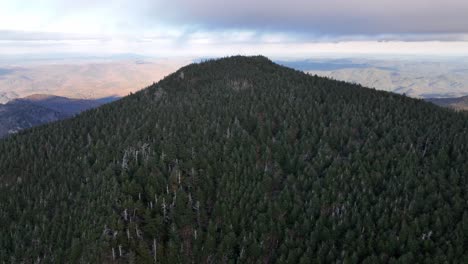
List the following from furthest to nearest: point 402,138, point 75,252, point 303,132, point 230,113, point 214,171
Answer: point 230,113, point 303,132, point 402,138, point 214,171, point 75,252

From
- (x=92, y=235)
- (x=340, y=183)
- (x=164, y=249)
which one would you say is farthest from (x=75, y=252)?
(x=340, y=183)

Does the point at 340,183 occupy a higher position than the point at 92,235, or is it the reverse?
the point at 340,183

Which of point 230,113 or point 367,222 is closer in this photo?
point 367,222

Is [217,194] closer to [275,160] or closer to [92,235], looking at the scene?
[275,160]

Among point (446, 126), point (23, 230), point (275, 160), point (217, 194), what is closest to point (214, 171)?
point (217, 194)

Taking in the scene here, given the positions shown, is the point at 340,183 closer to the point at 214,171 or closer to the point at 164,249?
the point at 214,171

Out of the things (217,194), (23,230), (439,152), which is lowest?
(23,230)

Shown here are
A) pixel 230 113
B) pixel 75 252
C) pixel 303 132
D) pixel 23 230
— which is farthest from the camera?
pixel 230 113
